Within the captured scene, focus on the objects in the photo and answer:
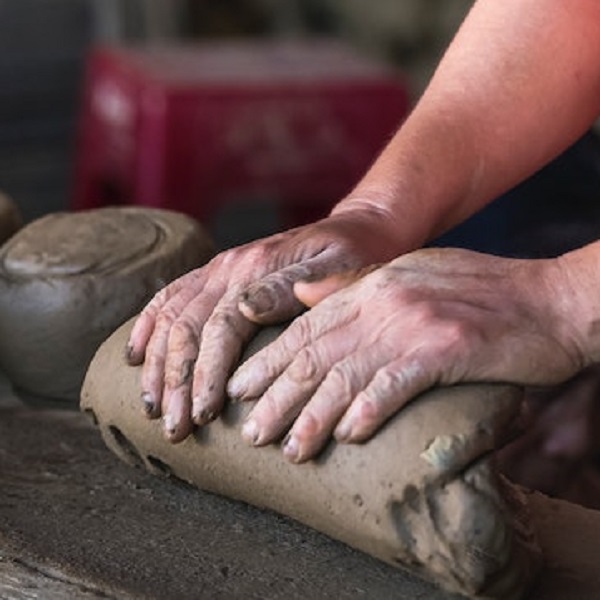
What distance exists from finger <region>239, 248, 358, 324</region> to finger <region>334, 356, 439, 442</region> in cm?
18

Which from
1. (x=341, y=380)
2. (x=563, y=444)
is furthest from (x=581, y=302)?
(x=563, y=444)

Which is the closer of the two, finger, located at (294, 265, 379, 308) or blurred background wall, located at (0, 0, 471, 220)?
finger, located at (294, 265, 379, 308)

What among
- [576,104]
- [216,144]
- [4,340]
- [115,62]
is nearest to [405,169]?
[576,104]

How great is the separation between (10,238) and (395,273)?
750 mm

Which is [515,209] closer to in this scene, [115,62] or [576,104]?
[576,104]

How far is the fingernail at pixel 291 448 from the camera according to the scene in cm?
141

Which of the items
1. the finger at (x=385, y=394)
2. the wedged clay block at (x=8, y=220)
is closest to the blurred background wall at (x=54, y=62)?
the wedged clay block at (x=8, y=220)

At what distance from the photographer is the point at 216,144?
3.80 metres

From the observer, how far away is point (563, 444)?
2.07m

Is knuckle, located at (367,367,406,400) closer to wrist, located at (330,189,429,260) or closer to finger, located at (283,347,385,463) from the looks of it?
finger, located at (283,347,385,463)

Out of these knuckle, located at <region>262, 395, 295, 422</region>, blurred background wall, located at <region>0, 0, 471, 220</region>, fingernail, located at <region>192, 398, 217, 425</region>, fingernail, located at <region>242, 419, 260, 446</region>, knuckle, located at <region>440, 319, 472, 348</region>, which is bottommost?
blurred background wall, located at <region>0, 0, 471, 220</region>

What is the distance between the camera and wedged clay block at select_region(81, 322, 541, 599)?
4.47ft

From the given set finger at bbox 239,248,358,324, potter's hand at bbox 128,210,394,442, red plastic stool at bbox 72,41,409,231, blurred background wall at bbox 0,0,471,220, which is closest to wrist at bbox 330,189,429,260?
potter's hand at bbox 128,210,394,442

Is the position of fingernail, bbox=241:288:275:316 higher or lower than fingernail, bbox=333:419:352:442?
higher
